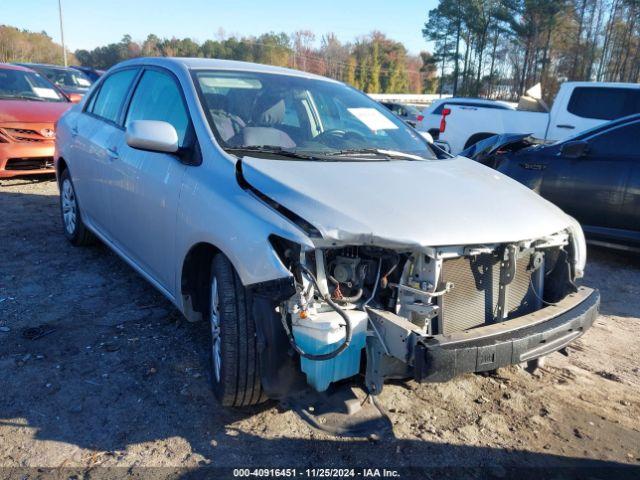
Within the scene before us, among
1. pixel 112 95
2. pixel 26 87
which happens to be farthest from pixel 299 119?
pixel 26 87

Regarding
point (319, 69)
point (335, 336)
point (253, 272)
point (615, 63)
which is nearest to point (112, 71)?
point (253, 272)

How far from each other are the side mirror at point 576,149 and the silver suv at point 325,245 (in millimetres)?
2759

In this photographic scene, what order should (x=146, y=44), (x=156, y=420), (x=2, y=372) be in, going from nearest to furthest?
(x=156, y=420), (x=2, y=372), (x=146, y=44)

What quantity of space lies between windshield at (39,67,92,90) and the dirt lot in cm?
1278

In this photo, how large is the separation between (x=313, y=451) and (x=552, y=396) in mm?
1478

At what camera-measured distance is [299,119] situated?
355 centimetres

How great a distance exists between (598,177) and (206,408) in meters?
Answer: 4.76

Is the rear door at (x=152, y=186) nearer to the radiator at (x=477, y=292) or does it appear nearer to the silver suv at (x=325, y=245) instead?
the silver suv at (x=325, y=245)

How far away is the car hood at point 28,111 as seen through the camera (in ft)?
25.1

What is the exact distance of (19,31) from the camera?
53.8 metres

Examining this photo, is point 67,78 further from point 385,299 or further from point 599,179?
point 385,299

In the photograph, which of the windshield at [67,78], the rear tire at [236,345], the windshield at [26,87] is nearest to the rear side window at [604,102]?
the rear tire at [236,345]

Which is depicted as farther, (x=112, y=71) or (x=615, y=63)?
(x=615, y=63)

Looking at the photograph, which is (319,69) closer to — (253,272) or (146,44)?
(146,44)
